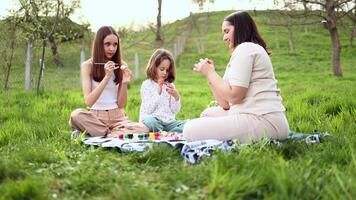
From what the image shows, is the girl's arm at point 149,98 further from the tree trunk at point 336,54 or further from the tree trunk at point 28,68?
the tree trunk at point 336,54

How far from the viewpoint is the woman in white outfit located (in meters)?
3.84

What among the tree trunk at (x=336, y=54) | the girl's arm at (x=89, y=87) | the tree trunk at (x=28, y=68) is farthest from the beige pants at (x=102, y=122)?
the tree trunk at (x=336, y=54)

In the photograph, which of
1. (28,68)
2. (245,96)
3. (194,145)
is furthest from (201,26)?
(194,145)

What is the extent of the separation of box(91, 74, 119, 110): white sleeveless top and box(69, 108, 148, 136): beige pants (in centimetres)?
5

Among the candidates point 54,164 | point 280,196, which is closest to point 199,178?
point 280,196

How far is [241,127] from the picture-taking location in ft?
12.7

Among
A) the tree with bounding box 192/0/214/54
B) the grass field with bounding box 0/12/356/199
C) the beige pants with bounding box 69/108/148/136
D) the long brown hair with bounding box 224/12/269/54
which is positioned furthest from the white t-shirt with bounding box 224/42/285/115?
the tree with bounding box 192/0/214/54

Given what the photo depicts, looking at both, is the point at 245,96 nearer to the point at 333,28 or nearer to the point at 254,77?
the point at 254,77

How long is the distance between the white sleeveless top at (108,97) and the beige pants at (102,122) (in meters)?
0.05

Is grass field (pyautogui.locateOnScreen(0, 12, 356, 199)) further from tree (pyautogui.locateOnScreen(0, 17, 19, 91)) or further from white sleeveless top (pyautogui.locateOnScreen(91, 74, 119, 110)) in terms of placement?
tree (pyautogui.locateOnScreen(0, 17, 19, 91))

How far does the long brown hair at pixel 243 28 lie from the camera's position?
13.2ft

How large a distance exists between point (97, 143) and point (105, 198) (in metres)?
1.68

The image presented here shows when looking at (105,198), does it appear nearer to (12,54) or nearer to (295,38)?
(12,54)

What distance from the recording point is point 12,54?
31.3 feet
